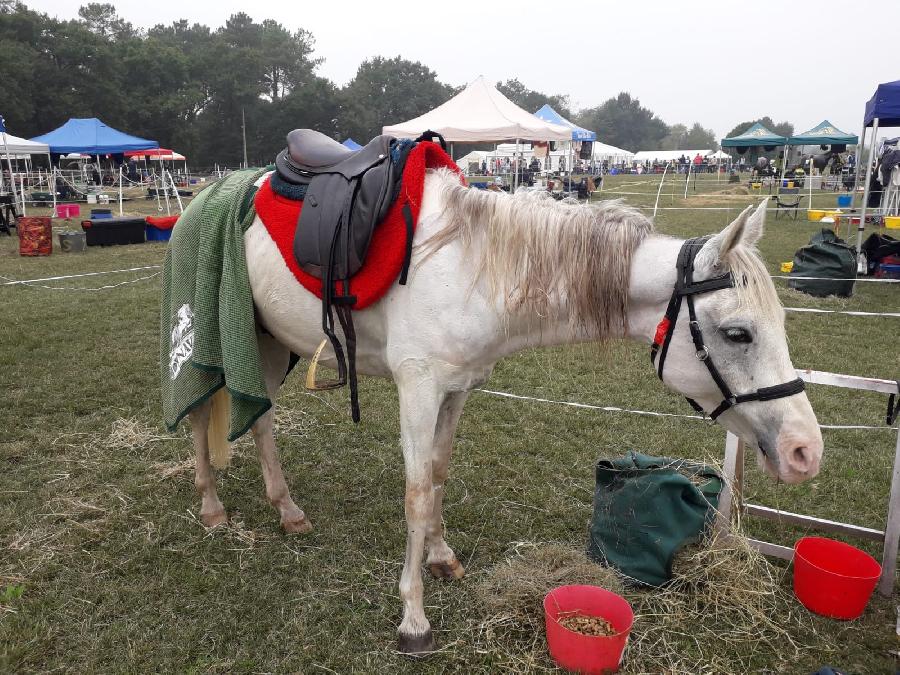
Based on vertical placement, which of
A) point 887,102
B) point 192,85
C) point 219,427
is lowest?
point 219,427

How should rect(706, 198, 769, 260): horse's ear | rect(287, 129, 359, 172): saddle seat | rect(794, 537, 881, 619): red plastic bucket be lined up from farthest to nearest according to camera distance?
rect(287, 129, 359, 172): saddle seat → rect(794, 537, 881, 619): red plastic bucket → rect(706, 198, 769, 260): horse's ear

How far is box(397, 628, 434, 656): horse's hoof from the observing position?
2193mm

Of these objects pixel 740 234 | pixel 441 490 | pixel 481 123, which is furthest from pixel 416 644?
pixel 481 123

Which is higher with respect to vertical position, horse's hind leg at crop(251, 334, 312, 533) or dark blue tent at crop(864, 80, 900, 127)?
dark blue tent at crop(864, 80, 900, 127)

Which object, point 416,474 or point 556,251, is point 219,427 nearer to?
point 416,474

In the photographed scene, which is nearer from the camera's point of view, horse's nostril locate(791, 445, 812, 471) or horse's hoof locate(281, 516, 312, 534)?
horse's nostril locate(791, 445, 812, 471)

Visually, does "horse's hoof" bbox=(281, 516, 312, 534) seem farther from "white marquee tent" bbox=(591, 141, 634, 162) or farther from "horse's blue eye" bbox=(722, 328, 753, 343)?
"white marquee tent" bbox=(591, 141, 634, 162)

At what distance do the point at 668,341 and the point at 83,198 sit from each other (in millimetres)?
27407

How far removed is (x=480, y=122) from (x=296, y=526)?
482 inches

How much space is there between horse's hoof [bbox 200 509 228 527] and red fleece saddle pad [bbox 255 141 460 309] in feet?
4.81

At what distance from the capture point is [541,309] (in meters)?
1.98

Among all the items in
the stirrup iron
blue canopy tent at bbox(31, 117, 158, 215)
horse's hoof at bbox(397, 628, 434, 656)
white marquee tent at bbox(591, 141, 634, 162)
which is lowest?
horse's hoof at bbox(397, 628, 434, 656)

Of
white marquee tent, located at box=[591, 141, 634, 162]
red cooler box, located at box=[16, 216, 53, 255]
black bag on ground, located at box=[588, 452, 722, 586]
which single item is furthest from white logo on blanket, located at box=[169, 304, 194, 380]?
white marquee tent, located at box=[591, 141, 634, 162]

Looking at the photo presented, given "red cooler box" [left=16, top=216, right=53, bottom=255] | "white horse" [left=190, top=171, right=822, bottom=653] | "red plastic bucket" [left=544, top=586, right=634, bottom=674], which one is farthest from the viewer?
"red cooler box" [left=16, top=216, right=53, bottom=255]
